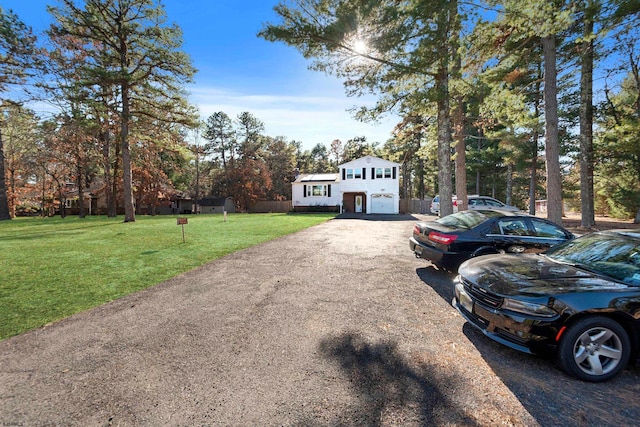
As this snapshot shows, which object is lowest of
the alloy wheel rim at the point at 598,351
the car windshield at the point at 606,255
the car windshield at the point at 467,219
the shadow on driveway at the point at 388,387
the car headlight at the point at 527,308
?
the shadow on driveway at the point at 388,387

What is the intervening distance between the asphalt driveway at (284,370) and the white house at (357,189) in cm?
2431

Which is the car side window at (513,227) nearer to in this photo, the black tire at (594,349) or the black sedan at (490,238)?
the black sedan at (490,238)

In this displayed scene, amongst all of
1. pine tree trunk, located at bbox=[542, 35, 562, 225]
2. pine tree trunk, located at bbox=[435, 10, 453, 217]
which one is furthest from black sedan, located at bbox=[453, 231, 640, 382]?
pine tree trunk, located at bbox=[542, 35, 562, 225]

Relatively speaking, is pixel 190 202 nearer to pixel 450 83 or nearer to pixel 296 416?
pixel 450 83

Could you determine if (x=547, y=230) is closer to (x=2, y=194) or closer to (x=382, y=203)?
(x=382, y=203)

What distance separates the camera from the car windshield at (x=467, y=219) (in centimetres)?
562

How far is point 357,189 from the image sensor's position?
28891 millimetres

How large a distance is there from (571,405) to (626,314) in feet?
3.53

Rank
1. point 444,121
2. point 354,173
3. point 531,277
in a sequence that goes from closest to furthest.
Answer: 1. point 531,277
2. point 444,121
3. point 354,173

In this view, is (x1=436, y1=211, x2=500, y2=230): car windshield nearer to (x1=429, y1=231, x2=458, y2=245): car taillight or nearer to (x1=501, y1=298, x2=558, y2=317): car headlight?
(x1=429, y1=231, x2=458, y2=245): car taillight

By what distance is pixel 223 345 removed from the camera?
3.08 m

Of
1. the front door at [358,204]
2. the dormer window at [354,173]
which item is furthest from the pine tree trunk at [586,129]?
the front door at [358,204]

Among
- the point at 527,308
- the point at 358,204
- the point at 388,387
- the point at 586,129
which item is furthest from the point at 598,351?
A: the point at 358,204

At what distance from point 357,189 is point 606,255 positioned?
25.9m
